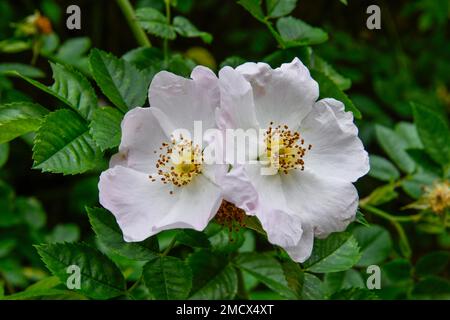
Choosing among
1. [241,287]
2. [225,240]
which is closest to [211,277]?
[225,240]

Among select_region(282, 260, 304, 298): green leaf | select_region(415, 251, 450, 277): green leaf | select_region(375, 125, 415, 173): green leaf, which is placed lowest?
select_region(415, 251, 450, 277): green leaf

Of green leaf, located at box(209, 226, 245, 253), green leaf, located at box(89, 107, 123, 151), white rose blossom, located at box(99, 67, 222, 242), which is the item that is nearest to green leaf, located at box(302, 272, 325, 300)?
green leaf, located at box(209, 226, 245, 253)

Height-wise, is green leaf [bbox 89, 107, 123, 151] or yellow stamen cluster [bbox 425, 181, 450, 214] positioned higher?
green leaf [bbox 89, 107, 123, 151]

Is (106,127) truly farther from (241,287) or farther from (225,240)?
(241,287)

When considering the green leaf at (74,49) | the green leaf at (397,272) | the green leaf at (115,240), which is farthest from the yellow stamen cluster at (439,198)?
the green leaf at (74,49)

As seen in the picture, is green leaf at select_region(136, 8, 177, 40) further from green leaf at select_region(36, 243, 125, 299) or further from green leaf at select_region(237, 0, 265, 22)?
green leaf at select_region(36, 243, 125, 299)

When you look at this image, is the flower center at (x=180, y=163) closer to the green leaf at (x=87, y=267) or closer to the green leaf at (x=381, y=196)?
the green leaf at (x=87, y=267)
